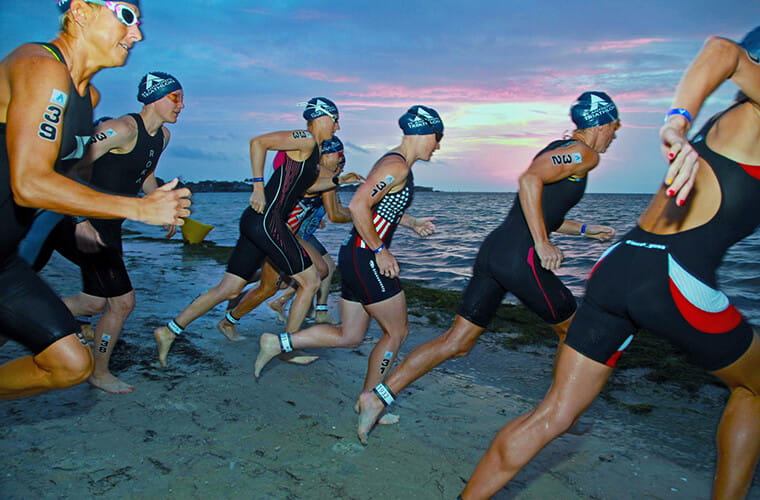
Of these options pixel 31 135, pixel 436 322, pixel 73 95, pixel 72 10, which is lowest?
pixel 436 322

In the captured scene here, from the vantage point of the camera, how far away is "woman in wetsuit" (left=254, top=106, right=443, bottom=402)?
3916 mm

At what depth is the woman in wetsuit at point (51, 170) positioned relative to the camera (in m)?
2.23

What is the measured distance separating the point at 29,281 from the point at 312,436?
199 cm

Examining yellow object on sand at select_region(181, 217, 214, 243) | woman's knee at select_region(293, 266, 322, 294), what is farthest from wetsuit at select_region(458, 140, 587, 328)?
yellow object on sand at select_region(181, 217, 214, 243)

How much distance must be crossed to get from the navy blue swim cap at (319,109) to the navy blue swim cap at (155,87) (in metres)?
1.37

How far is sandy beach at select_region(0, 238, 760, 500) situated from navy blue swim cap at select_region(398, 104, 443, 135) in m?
2.19

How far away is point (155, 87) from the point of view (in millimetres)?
4785

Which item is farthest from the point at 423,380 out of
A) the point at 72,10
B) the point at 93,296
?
the point at 72,10

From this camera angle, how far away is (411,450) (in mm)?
3617

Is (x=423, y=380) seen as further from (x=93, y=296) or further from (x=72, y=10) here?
(x=72, y=10)

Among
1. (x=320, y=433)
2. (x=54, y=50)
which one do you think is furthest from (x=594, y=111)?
(x=54, y=50)

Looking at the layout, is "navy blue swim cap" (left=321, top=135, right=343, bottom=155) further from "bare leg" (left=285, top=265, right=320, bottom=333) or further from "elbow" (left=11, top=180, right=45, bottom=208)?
"elbow" (left=11, top=180, right=45, bottom=208)

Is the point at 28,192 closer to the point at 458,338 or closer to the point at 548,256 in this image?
the point at 458,338

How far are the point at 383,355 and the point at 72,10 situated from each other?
2873 millimetres
